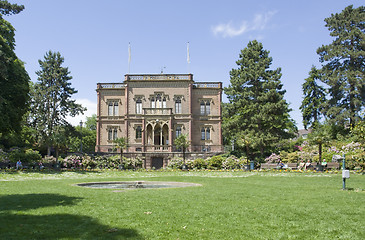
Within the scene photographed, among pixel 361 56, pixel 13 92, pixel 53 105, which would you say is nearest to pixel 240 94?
pixel 361 56

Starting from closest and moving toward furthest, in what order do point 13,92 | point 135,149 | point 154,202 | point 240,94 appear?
point 154,202
point 13,92
point 240,94
point 135,149

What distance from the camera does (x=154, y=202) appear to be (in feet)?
34.6

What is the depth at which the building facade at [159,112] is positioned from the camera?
4975cm

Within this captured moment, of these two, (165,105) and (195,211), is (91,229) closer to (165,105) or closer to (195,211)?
(195,211)

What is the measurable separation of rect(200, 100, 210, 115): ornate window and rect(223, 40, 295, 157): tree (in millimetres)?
5645

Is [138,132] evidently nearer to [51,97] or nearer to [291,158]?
[51,97]

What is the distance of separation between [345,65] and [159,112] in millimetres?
27569

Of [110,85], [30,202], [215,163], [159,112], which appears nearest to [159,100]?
[159,112]

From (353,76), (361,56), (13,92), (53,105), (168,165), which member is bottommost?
(168,165)

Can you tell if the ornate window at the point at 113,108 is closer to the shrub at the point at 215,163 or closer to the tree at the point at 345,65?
the shrub at the point at 215,163

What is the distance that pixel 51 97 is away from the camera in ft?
151

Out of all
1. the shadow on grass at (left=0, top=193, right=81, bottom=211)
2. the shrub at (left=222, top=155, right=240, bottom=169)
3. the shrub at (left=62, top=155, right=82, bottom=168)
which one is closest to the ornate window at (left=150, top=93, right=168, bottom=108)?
the shrub at (left=62, top=155, right=82, bottom=168)

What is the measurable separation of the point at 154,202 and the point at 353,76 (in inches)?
1567

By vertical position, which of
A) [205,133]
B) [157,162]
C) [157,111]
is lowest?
[157,162]
